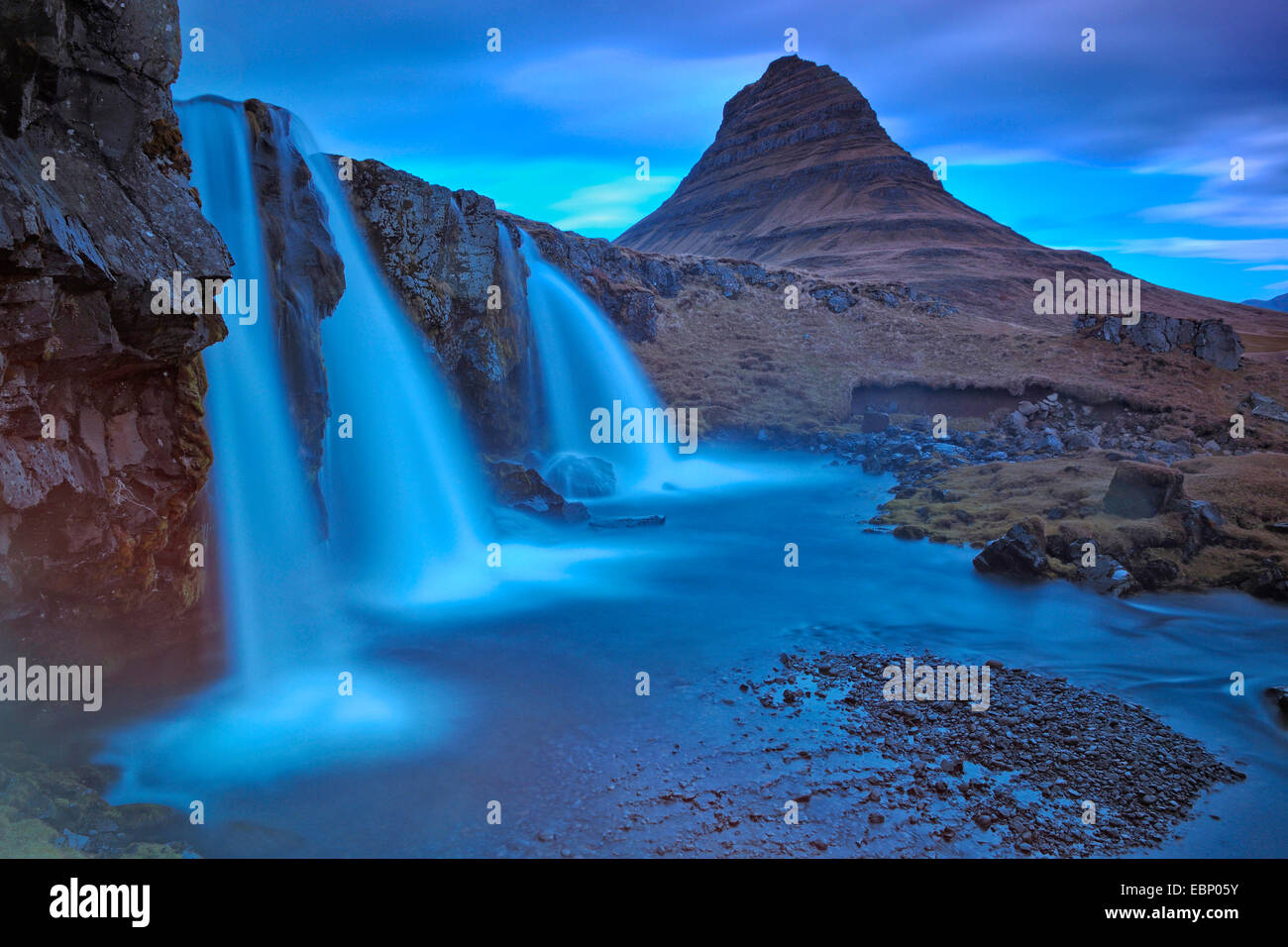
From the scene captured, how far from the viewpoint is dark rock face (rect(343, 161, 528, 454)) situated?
2427cm

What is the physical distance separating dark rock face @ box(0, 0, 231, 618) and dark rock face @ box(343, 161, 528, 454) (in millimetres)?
12868

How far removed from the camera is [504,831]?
29.1 feet

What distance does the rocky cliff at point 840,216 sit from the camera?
84.8 metres

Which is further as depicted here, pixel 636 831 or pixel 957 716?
pixel 957 716

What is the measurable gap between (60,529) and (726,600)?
11271mm

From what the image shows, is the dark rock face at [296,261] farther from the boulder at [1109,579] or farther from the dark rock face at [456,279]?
the boulder at [1109,579]

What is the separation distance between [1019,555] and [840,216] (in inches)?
4217

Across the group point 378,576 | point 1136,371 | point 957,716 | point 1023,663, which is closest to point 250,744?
point 378,576

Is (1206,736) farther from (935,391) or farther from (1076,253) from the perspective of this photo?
(1076,253)

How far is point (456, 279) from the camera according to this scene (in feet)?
85.4

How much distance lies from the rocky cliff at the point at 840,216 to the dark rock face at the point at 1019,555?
5161 centimetres

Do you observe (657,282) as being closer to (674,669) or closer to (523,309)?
(523,309)

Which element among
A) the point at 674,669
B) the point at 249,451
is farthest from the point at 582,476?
the point at 674,669

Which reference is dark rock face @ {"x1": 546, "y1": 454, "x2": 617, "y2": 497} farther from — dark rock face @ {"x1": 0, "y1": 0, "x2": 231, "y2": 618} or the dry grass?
dark rock face @ {"x1": 0, "y1": 0, "x2": 231, "y2": 618}
